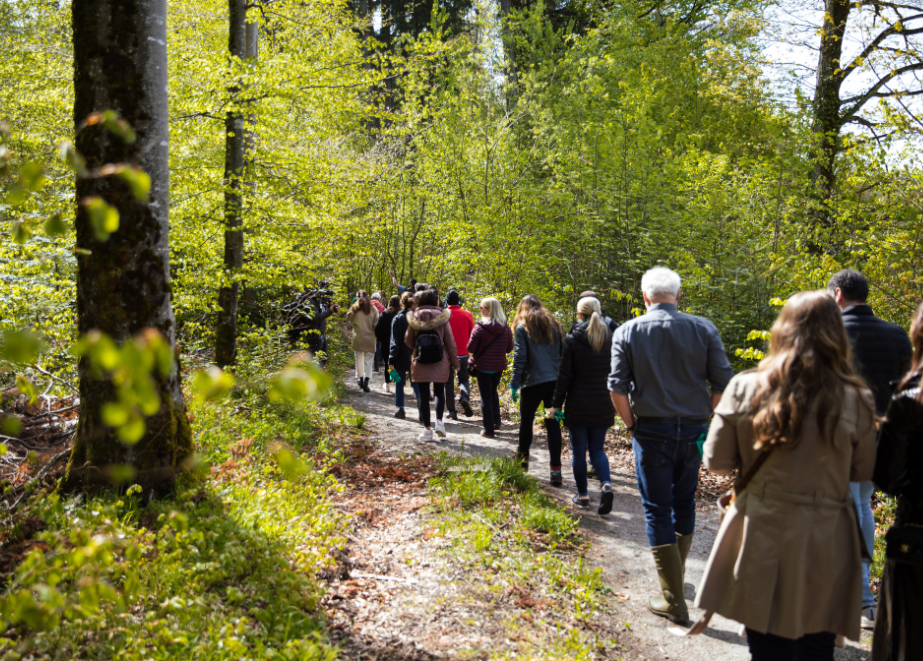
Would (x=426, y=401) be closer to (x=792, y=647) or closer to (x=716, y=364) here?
(x=716, y=364)

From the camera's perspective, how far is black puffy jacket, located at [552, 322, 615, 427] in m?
6.51

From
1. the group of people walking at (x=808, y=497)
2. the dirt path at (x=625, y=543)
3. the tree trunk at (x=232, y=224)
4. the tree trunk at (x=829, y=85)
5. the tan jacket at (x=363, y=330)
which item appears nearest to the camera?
the group of people walking at (x=808, y=497)

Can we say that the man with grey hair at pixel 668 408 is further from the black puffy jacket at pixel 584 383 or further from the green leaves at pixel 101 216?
the green leaves at pixel 101 216

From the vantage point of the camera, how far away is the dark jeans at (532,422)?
24.1ft

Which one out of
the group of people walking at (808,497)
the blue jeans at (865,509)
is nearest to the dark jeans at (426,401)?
the group of people walking at (808,497)

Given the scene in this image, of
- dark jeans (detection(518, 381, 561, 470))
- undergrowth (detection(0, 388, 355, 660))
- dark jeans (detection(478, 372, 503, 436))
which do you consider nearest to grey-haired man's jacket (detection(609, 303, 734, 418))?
undergrowth (detection(0, 388, 355, 660))

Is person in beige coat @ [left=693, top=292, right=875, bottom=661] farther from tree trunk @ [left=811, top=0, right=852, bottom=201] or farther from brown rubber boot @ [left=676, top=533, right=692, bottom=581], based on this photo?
tree trunk @ [left=811, top=0, right=852, bottom=201]

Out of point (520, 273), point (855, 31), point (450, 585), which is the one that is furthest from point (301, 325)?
point (855, 31)

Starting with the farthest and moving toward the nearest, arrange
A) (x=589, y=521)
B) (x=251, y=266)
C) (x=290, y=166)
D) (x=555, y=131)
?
1. (x=555, y=131)
2. (x=290, y=166)
3. (x=251, y=266)
4. (x=589, y=521)

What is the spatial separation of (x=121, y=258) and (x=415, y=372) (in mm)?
4989

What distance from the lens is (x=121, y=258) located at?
468cm

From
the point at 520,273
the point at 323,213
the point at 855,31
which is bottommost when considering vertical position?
the point at 520,273

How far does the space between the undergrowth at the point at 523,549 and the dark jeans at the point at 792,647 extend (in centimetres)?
118

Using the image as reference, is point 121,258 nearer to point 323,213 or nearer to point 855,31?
point 323,213
